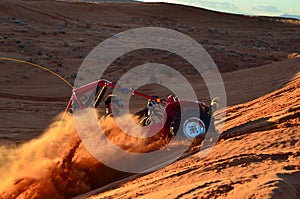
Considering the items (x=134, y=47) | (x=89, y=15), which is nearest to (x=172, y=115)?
(x=134, y=47)

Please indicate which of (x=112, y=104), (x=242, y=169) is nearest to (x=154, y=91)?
(x=112, y=104)

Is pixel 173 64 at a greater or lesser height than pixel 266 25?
lesser

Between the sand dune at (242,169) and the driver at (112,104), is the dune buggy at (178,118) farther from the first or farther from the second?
the sand dune at (242,169)

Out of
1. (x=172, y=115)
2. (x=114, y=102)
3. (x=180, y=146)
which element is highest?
(x=114, y=102)

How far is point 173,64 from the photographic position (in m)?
21.6

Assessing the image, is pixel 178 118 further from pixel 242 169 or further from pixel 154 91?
pixel 154 91

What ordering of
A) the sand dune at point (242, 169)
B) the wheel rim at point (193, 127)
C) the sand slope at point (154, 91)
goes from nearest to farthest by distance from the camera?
the sand dune at point (242, 169) < the sand slope at point (154, 91) < the wheel rim at point (193, 127)

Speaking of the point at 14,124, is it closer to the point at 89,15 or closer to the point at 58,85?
the point at 58,85

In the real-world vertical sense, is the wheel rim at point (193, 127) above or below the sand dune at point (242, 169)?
above

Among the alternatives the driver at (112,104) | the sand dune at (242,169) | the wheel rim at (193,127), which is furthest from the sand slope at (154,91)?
the driver at (112,104)

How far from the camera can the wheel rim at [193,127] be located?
24.5 feet

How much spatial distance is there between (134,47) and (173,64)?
570 cm

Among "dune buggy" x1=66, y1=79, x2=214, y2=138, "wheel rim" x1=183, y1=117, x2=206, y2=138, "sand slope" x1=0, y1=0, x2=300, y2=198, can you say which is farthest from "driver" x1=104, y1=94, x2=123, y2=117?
"wheel rim" x1=183, y1=117, x2=206, y2=138

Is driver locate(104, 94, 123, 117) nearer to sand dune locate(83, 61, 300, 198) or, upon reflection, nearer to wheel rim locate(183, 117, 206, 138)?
wheel rim locate(183, 117, 206, 138)
